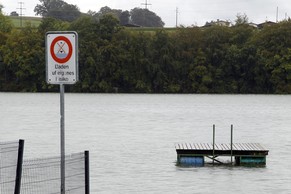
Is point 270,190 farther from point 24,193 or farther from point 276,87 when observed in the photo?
point 276,87

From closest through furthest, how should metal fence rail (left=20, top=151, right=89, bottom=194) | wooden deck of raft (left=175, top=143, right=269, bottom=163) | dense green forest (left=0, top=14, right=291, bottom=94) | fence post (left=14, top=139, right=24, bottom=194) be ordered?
fence post (left=14, top=139, right=24, bottom=194)
metal fence rail (left=20, top=151, right=89, bottom=194)
wooden deck of raft (left=175, top=143, right=269, bottom=163)
dense green forest (left=0, top=14, right=291, bottom=94)

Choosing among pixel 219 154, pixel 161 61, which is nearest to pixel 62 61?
pixel 219 154

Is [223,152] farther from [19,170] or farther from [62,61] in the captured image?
[19,170]

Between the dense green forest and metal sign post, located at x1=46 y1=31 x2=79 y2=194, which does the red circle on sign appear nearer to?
metal sign post, located at x1=46 y1=31 x2=79 y2=194

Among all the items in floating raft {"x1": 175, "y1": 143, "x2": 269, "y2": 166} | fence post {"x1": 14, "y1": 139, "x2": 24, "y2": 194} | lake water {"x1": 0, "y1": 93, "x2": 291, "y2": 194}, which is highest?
fence post {"x1": 14, "y1": 139, "x2": 24, "y2": 194}

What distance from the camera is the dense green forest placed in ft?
432

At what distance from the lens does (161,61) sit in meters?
136

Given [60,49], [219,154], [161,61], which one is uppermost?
[60,49]

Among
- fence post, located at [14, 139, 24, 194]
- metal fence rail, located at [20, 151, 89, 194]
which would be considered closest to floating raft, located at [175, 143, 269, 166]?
metal fence rail, located at [20, 151, 89, 194]

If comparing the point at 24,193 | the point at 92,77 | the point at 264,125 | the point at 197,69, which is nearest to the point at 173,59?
the point at 197,69

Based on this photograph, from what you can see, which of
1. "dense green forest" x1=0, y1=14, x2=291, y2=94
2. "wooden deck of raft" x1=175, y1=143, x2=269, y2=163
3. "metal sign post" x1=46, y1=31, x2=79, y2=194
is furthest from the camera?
"dense green forest" x1=0, y1=14, x2=291, y2=94

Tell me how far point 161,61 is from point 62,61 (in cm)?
12128

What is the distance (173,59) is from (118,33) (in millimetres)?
10780

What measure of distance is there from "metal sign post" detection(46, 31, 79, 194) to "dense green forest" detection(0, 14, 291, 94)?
4569 inches
